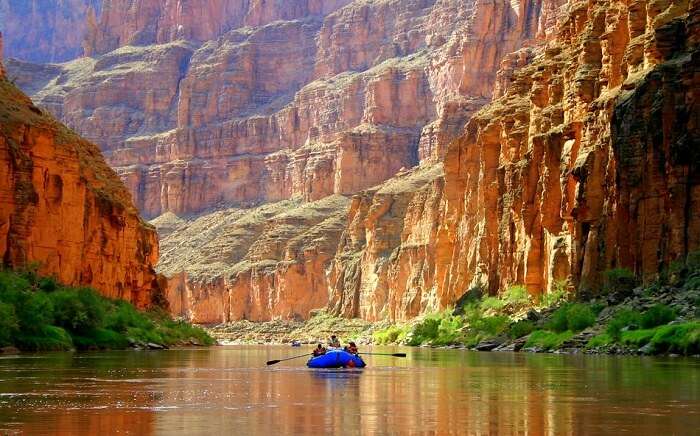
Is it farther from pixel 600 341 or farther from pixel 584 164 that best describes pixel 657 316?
pixel 584 164

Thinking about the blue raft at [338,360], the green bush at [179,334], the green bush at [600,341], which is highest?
the green bush at [179,334]

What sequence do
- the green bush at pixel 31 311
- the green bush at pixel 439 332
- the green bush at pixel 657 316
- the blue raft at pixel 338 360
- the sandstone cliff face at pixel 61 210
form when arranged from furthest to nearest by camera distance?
the green bush at pixel 439 332 → the sandstone cliff face at pixel 61 210 → the green bush at pixel 31 311 → the green bush at pixel 657 316 → the blue raft at pixel 338 360

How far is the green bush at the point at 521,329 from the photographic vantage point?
88.6 metres

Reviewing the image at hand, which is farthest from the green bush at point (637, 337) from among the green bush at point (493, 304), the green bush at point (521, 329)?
the green bush at point (493, 304)

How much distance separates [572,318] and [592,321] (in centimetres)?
130

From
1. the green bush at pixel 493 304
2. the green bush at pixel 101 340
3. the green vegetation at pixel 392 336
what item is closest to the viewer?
the green bush at pixel 101 340

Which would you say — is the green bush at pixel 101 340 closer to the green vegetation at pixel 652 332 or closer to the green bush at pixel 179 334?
the green bush at pixel 179 334

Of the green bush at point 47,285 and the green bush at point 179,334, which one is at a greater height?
the green bush at point 47,285

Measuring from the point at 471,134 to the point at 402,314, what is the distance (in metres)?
37.7

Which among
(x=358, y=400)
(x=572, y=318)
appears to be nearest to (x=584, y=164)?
(x=572, y=318)

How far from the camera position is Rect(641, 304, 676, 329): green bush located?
6700cm

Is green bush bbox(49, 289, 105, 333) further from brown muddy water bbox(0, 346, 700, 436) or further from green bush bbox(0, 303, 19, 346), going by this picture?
brown muddy water bbox(0, 346, 700, 436)

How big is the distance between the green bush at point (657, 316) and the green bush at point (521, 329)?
20.3 metres

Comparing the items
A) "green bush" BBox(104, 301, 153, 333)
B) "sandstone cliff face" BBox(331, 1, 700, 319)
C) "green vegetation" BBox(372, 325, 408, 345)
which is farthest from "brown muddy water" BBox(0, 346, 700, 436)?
"green vegetation" BBox(372, 325, 408, 345)
